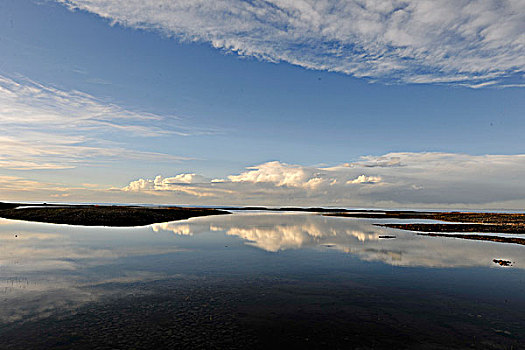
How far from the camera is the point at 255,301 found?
18344 millimetres

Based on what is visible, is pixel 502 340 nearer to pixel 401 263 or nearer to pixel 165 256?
pixel 401 263

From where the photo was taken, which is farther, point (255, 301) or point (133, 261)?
point (133, 261)

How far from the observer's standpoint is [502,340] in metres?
13.8

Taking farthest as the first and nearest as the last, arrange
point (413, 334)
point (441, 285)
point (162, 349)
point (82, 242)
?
1. point (82, 242)
2. point (441, 285)
3. point (413, 334)
4. point (162, 349)

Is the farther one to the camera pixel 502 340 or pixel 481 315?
pixel 481 315

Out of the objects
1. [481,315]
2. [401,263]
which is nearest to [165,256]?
[401,263]

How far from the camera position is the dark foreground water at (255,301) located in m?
13.4

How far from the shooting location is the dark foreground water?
1344 cm

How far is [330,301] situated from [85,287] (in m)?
16.3

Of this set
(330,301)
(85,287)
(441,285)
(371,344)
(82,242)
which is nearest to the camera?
(371,344)

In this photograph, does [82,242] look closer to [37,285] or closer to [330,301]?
[37,285]

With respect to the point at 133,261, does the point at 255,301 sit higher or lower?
lower

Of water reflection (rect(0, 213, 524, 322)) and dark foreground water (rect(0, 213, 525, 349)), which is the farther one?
water reflection (rect(0, 213, 524, 322))

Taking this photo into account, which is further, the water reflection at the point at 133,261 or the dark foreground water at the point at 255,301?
the water reflection at the point at 133,261
